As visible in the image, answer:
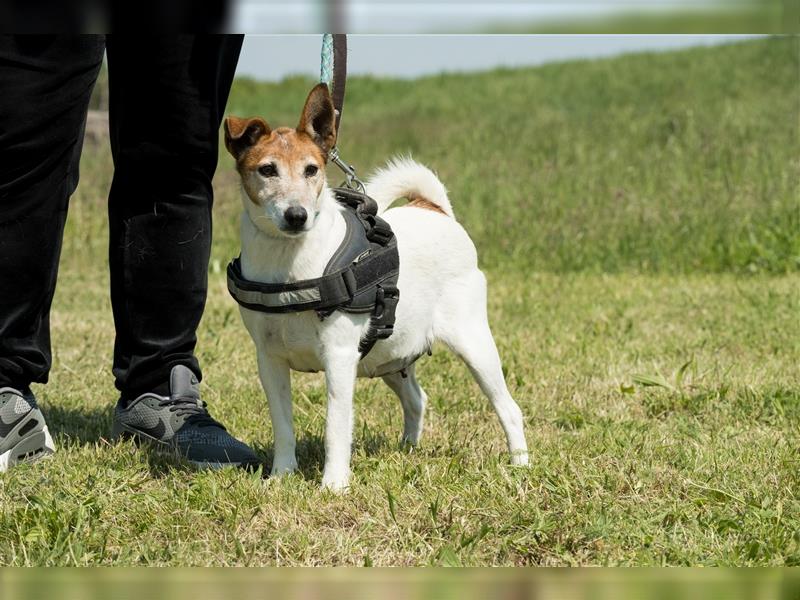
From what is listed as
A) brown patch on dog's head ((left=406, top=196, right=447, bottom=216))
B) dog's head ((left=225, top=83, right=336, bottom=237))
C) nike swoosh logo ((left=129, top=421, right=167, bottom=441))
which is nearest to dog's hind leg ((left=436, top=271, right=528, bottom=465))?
brown patch on dog's head ((left=406, top=196, right=447, bottom=216))

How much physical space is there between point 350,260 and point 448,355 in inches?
94.6

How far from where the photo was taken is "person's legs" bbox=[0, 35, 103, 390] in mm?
3205

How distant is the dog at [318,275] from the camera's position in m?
3.19

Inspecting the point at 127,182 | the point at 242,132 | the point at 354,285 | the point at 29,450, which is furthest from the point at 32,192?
the point at 354,285

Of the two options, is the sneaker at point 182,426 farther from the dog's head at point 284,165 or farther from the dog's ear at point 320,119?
the dog's ear at point 320,119

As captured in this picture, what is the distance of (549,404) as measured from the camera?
4.54m

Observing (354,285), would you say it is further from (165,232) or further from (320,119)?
(165,232)

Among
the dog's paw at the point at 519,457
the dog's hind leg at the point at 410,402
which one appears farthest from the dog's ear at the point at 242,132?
the dog's paw at the point at 519,457

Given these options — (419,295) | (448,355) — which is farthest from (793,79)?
(419,295)

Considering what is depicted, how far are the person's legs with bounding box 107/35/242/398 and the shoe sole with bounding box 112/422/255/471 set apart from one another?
0.14 meters

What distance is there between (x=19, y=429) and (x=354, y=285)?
1.33m

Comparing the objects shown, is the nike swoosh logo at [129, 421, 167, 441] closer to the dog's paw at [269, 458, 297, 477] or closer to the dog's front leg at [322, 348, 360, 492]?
the dog's paw at [269, 458, 297, 477]

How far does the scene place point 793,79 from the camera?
1501 centimetres

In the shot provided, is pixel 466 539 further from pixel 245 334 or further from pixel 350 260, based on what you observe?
pixel 245 334
